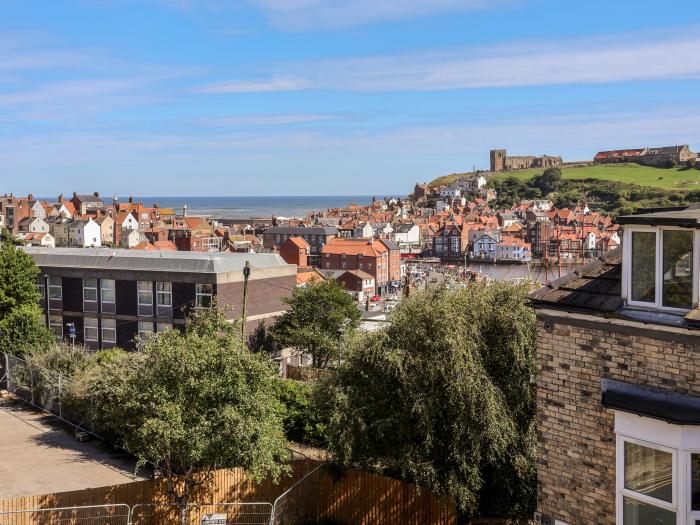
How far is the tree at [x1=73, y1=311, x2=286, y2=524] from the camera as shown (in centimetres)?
1447

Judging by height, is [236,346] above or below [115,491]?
above

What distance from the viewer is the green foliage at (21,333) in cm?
2859

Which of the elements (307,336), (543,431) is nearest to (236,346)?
(543,431)

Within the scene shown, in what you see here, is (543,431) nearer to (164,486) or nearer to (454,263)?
(164,486)

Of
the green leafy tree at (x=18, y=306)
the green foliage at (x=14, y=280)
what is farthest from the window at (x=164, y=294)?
the green foliage at (x=14, y=280)

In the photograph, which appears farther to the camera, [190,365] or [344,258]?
[344,258]

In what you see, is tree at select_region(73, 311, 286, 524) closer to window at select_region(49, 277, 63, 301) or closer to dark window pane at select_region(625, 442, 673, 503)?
dark window pane at select_region(625, 442, 673, 503)

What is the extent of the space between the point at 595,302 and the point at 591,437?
1344 millimetres

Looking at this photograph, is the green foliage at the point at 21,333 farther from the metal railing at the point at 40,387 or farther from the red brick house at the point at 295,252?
the red brick house at the point at 295,252

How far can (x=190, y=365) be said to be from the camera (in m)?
14.6

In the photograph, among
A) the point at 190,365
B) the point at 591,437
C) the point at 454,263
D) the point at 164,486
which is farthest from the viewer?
Result: the point at 454,263

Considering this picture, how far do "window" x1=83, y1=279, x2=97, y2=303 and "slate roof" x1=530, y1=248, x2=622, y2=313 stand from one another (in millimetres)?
30836

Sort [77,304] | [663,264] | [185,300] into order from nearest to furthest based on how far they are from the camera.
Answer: [663,264], [185,300], [77,304]

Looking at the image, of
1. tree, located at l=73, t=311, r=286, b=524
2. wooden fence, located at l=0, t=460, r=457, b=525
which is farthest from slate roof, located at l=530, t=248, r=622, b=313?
tree, located at l=73, t=311, r=286, b=524
